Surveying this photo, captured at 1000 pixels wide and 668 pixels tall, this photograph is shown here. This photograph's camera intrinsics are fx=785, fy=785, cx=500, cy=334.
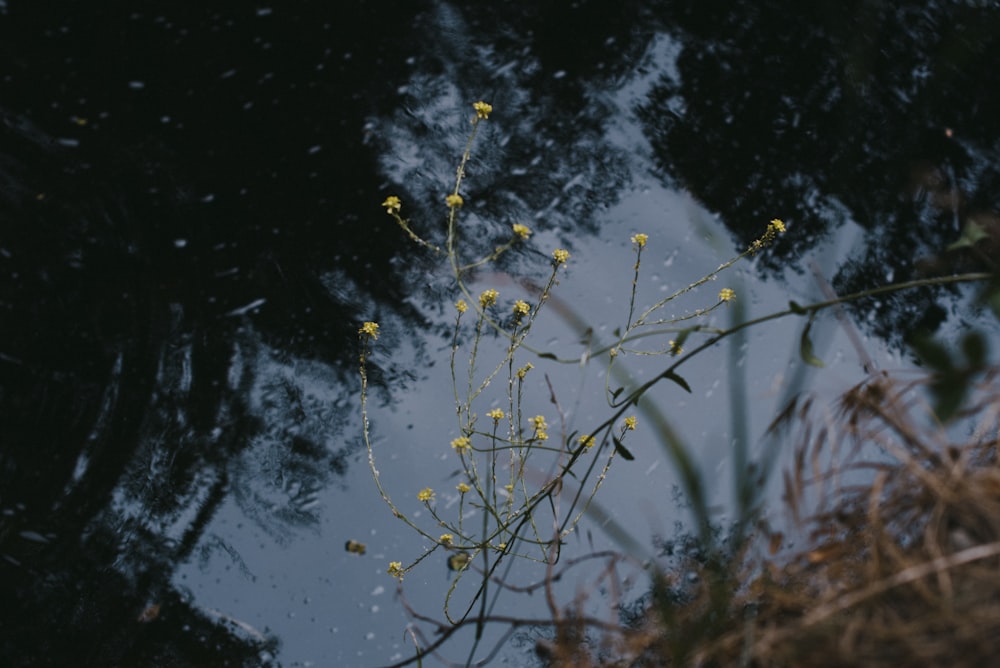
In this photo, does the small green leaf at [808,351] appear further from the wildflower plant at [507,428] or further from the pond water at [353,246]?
the pond water at [353,246]

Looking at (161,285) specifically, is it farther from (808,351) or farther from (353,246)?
(808,351)

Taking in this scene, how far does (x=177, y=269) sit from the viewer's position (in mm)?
1683

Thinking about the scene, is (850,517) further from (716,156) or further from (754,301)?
(716,156)

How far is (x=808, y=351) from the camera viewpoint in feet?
2.11

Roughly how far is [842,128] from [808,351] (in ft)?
3.71

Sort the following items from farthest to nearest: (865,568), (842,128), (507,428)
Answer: (842,128) → (507,428) → (865,568)

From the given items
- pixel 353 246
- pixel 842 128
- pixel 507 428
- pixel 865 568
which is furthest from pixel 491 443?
pixel 842 128

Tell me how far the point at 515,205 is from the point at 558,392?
0.46 meters

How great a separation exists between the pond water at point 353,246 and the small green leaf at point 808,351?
0.67m

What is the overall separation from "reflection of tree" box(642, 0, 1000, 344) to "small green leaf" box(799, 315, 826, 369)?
1.03 metres

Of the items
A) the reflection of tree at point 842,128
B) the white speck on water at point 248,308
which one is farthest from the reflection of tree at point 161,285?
the reflection of tree at point 842,128

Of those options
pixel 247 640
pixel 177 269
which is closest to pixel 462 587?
pixel 247 640

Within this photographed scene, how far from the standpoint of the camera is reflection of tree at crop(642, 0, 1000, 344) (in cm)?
166

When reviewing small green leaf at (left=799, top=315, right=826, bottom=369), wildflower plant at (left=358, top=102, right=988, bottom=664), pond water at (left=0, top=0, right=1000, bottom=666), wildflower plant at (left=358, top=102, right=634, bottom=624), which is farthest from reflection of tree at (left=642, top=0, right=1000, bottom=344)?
small green leaf at (left=799, top=315, right=826, bottom=369)
